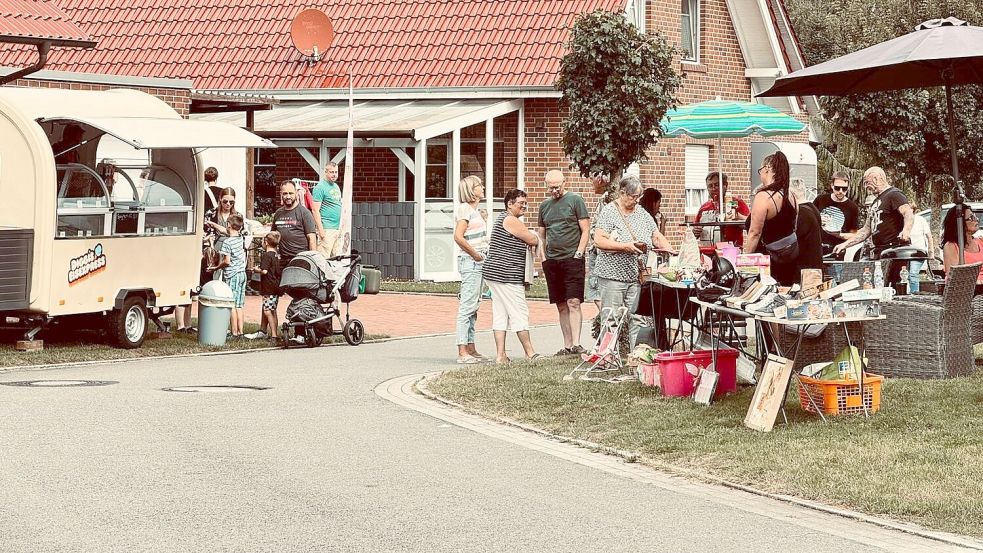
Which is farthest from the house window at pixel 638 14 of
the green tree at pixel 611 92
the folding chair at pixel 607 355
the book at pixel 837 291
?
the book at pixel 837 291

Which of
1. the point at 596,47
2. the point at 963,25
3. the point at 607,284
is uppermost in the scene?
the point at 596,47

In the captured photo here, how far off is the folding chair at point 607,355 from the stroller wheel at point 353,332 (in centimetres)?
448

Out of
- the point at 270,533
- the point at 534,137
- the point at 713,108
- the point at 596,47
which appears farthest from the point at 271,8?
the point at 270,533

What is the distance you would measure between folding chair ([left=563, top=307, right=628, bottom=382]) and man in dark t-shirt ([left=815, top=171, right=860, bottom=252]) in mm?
4890

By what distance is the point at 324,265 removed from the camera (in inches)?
701

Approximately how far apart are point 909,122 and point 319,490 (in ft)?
108

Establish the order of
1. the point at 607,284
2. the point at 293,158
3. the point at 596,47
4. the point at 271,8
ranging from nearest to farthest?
the point at 607,284
the point at 596,47
the point at 293,158
the point at 271,8

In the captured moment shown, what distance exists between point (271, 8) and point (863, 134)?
49.7 feet

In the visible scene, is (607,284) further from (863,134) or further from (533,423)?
(863,134)

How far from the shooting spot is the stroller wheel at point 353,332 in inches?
714

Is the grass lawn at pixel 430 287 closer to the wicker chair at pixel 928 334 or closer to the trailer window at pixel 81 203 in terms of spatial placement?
the trailer window at pixel 81 203

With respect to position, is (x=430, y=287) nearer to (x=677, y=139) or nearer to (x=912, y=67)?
(x=677, y=139)

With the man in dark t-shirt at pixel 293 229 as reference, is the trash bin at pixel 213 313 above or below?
below

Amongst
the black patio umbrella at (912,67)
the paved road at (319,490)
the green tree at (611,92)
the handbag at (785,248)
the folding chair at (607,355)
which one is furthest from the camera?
the green tree at (611,92)
